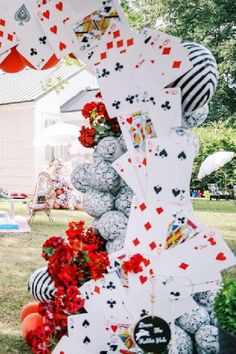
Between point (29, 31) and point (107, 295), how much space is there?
1725mm

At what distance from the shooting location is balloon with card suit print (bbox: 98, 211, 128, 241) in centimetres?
343

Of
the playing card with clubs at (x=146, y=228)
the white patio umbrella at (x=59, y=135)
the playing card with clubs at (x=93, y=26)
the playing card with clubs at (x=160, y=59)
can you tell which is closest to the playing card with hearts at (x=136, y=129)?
the playing card with clubs at (x=160, y=59)

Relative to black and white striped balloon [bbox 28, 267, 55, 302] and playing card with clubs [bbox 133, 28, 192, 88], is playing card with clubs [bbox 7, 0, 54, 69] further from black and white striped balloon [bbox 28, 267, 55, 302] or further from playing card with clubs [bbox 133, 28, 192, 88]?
black and white striped balloon [bbox 28, 267, 55, 302]

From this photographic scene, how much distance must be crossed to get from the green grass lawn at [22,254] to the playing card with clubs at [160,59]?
7.06 feet

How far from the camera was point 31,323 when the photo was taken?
3939 mm

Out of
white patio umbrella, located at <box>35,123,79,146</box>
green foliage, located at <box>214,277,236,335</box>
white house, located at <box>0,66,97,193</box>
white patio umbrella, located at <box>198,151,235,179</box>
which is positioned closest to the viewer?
green foliage, located at <box>214,277,236,335</box>

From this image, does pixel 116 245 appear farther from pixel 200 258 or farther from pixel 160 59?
pixel 160 59

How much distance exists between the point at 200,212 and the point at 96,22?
9819mm

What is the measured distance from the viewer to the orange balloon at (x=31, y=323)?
12.8ft

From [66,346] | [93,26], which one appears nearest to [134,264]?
[66,346]

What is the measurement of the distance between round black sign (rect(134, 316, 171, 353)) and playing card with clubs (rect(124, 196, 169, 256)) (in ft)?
A: 2.14

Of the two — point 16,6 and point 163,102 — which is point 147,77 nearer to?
point 163,102

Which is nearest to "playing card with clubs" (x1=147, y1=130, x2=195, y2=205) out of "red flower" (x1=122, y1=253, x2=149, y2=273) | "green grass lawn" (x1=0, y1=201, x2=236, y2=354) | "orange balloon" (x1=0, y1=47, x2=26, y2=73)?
"red flower" (x1=122, y1=253, x2=149, y2=273)

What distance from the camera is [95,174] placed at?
349 cm
